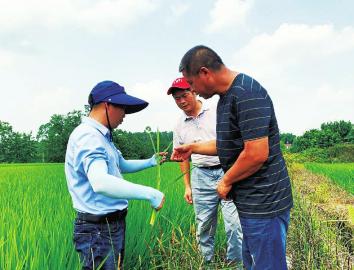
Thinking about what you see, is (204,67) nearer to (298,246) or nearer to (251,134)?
(251,134)

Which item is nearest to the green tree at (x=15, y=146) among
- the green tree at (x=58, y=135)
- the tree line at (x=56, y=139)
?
the tree line at (x=56, y=139)

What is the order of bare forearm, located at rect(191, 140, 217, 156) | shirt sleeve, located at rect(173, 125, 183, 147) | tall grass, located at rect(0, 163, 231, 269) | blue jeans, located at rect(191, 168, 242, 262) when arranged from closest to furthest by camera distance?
tall grass, located at rect(0, 163, 231, 269), bare forearm, located at rect(191, 140, 217, 156), blue jeans, located at rect(191, 168, 242, 262), shirt sleeve, located at rect(173, 125, 183, 147)

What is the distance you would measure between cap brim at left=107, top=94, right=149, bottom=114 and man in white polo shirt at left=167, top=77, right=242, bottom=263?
103 cm

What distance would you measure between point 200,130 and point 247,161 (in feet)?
4.55

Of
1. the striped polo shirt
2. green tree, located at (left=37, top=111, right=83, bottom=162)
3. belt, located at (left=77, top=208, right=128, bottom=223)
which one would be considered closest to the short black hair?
the striped polo shirt

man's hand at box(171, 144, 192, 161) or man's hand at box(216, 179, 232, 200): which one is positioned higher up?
man's hand at box(171, 144, 192, 161)

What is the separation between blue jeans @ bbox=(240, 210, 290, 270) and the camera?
181 cm

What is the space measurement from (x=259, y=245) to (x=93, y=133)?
0.91 m

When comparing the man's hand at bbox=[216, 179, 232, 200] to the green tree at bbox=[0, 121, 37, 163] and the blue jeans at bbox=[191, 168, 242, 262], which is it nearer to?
the blue jeans at bbox=[191, 168, 242, 262]

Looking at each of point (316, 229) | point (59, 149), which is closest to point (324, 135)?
point (59, 149)

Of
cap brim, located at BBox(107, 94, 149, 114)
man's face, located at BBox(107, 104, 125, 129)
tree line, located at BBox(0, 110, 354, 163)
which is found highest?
tree line, located at BBox(0, 110, 354, 163)

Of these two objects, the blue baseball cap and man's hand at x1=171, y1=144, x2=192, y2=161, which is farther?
man's hand at x1=171, y1=144, x2=192, y2=161

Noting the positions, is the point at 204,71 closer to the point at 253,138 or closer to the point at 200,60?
the point at 200,60

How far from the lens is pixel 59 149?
41906mm
